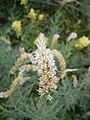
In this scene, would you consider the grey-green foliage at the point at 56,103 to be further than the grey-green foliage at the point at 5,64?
No

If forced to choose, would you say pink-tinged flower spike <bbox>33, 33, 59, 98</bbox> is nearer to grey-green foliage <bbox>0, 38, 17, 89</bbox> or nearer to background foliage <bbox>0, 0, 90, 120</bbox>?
background foliage <bbox>0, 0, 90, 120</bbox>

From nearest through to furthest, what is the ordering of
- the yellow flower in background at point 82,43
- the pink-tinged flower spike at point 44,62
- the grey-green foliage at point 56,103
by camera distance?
1. the pink-tinged flower spike at point 44,62
2. the grey-green foliage at point 56,103
3. the yellow flower in background at point 82,43

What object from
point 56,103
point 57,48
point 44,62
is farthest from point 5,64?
point 44,62

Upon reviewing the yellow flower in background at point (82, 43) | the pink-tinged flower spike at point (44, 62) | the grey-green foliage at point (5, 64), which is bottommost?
the pink-tinged flower spike at point (44, 62)

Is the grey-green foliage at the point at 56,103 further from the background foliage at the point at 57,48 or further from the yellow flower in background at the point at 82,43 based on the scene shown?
the yellow flower in background at the point at 82,43

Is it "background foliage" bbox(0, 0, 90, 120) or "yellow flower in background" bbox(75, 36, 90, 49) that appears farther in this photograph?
"yellow flower in background" bbox(75, 36, 90, 49)

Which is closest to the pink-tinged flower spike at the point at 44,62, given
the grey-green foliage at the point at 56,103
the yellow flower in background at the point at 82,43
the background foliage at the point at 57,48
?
the background foliage at the point at 57,48

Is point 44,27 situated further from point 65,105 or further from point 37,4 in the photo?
point 65,105

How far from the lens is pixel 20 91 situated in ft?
6.52

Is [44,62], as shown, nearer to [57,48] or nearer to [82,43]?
[57,48]

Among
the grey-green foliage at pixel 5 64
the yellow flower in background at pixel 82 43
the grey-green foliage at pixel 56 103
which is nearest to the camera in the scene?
the grey-green foliage at pixel 56 103

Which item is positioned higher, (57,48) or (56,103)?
(57,48)

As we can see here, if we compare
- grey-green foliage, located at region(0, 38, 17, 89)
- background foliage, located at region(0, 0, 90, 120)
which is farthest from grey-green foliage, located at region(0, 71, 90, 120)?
grey-green foliage, located at region(0, 38, 17, 89)

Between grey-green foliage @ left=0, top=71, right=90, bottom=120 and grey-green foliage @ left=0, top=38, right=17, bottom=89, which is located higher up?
grey-green foliage @ left=0, top=38, right=17, bottom=89
